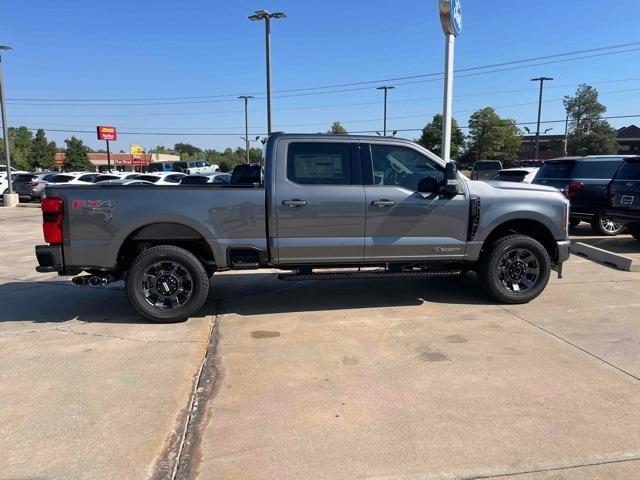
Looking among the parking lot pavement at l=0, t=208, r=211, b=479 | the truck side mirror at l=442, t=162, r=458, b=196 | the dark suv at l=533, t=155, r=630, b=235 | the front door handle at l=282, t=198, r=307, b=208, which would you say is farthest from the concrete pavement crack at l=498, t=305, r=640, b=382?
the dark suv at l=533, t=155, r=630, b=235

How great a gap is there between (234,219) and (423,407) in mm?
2940

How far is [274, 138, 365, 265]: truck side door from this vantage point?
5.82 metres

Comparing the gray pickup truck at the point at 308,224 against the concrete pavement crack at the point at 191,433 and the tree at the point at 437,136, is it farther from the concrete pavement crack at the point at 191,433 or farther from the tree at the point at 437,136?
the tree at the point at 437,136

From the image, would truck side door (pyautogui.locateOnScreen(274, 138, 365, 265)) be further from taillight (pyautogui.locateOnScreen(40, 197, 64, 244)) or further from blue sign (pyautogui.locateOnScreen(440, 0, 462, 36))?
blue sign (pyautogui.locateOnScreen(440, 0, 462, 36))

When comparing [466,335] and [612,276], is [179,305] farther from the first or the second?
[612,276]

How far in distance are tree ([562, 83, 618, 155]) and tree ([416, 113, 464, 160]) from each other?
65.0ft

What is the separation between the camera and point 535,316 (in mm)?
6043

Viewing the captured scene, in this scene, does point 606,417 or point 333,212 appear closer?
point 606,417

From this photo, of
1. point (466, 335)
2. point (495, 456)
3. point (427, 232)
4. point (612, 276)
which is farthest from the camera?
point (612, 276)

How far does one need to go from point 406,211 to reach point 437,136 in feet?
211

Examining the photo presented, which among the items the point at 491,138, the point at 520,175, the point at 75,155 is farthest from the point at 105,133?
the point at 520,175

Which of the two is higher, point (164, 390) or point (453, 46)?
point (453, 46)

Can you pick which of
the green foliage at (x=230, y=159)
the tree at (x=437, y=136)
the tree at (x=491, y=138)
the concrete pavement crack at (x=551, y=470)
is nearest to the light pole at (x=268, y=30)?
the concrete pavement crack at (x=551, y=470)

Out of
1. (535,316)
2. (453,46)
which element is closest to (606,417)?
(535,316)
